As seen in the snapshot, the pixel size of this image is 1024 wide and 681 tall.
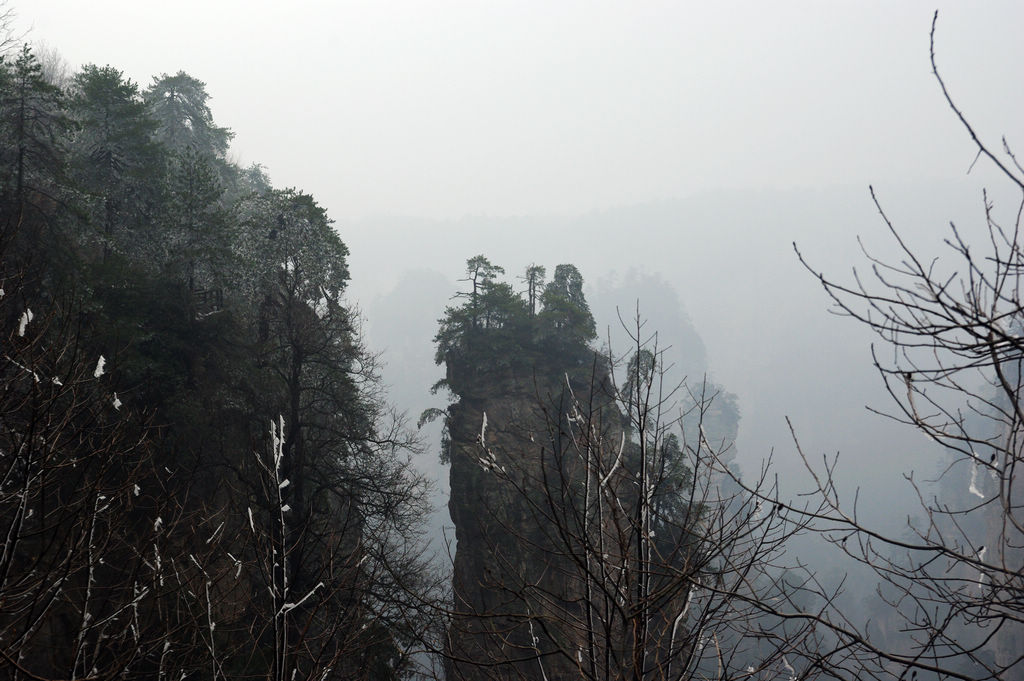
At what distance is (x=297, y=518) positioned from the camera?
41.4 feet

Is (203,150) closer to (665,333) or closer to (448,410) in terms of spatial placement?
(448,410)

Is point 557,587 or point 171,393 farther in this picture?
point 557,587

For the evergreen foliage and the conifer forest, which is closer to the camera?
the conifer forest

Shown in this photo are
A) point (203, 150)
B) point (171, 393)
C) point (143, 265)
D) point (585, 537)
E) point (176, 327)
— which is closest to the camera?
point (585, 537)

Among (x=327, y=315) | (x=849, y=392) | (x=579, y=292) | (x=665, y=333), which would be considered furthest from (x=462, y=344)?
(x=849, y=392)

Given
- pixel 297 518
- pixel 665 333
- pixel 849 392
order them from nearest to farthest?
1. pixel 297 518
2. pixel 665 333
3. pixel 849 392

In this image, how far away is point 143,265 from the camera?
17.9 meters

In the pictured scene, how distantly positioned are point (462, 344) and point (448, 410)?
3.26m

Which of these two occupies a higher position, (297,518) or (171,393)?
(171,393)

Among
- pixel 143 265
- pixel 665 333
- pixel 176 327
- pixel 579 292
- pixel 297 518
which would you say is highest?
pixel 665 333

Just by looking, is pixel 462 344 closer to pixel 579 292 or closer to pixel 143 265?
pixel 579 292

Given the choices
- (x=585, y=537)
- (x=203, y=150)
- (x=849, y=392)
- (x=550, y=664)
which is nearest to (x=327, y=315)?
(x=550, y=664)

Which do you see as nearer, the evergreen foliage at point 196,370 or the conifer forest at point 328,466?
the conifer forest at point 328,466

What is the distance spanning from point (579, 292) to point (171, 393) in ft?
72.8
